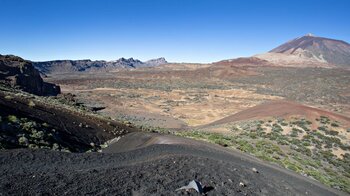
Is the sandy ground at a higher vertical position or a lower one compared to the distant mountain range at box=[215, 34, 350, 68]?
higher

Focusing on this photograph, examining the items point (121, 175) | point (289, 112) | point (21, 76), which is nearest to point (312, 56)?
point (289, 112)

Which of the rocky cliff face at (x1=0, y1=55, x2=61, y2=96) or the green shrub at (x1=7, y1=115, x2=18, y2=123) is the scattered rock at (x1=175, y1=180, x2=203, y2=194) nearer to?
the green shrub at (x1=7, y1=115, x2=18, y2=123)

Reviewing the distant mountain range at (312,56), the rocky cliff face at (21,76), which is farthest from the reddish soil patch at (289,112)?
the distant mountain range at (312,56)

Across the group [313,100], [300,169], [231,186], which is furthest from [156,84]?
[231,186]

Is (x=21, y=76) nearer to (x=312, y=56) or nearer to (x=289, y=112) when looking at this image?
(x=289, y=112)

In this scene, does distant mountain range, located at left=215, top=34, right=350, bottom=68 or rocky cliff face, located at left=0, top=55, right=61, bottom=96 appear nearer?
rocky cliff face, located at left=0, top=55, right=61, bottom=96

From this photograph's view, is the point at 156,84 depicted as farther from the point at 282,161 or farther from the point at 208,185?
the point at 208,185

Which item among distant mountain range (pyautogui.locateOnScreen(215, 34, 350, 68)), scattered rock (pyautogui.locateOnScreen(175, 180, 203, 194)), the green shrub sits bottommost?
distant mountain range (pyautogui.locateOnScreen(215, 34, 350, 68))

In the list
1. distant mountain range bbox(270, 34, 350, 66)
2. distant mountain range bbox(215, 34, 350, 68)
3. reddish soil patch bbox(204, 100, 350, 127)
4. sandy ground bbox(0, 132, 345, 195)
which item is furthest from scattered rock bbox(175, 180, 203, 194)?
distant mountain range bbox(270, 34, 350, 66)
